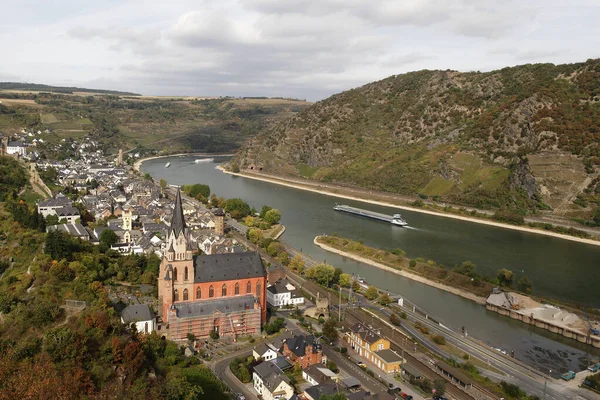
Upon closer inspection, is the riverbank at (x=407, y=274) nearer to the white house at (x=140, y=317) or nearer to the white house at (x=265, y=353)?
the white house at (x=265, y=353)

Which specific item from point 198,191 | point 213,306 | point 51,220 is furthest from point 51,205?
point 198,191

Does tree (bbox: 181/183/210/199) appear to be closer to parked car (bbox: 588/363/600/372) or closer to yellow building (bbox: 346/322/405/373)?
yellow building (bbox: 346/322/405/373)

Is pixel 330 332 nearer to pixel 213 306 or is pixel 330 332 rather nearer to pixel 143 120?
pixel 213 306

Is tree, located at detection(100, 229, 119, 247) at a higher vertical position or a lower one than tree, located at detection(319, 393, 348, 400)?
higher

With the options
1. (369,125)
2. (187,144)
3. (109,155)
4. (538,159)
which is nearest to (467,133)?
(538,159)

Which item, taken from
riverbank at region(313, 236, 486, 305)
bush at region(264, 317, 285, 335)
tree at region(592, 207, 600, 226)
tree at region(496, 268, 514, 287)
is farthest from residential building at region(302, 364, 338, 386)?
tree at region(592, 207, 600, 226)

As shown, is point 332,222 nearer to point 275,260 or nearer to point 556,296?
point 275,260

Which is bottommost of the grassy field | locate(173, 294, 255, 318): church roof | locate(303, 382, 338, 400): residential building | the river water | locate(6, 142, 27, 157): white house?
the river water
